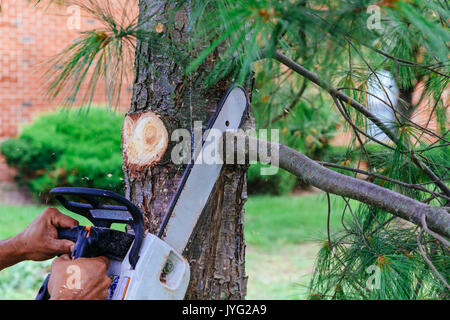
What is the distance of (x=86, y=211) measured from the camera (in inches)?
40.9

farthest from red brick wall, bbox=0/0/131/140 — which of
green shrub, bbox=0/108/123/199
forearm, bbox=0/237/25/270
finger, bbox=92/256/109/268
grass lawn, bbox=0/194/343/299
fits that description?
finger, bbox=92/256/109/268

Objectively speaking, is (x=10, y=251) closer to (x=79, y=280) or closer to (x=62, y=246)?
(x=62, y=246)

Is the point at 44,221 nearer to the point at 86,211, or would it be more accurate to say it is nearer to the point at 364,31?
the point at 86,211

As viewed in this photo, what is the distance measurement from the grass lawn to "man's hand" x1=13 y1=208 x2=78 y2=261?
54.7 inches

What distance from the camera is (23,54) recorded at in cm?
539

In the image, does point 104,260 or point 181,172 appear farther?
point 181,172

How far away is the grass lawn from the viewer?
10.3ft

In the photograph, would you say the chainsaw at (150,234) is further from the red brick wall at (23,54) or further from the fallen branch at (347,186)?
the red brick wall at (23,54)

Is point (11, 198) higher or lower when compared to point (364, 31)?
lower

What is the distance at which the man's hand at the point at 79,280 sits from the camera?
0.90 m

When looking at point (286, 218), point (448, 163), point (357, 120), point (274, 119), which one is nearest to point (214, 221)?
point (357, 120)

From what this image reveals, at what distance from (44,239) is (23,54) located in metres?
5.03

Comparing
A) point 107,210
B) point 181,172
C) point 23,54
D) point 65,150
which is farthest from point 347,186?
point 23,54
